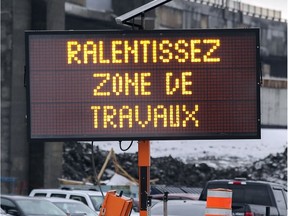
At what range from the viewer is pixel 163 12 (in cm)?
5778

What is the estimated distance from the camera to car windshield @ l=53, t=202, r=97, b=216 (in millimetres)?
22094

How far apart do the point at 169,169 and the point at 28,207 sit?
33.0m

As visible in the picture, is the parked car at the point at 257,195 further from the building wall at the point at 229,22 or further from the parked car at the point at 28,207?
the building wall at the point at 229,22

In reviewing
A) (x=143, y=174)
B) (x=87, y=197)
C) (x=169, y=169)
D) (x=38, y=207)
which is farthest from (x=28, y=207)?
(x=169, y=169)

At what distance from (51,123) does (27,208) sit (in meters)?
9.15

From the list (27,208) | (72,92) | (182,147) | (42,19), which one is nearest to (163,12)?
(182,147)

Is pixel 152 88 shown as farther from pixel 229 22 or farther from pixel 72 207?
pixel 229 22

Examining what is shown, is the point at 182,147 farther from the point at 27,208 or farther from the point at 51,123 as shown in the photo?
the point at 51,123

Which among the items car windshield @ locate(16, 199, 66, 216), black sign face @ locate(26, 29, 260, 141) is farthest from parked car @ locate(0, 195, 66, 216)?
black sign face @ locate(26, 29, 260, 141)

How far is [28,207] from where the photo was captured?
21797mm

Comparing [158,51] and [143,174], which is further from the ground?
[158,51]

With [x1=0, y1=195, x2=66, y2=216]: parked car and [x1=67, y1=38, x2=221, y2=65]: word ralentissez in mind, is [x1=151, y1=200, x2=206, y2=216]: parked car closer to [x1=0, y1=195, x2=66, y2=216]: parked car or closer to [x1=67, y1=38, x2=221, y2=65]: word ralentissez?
[x1=0, y1=195, x2=66, y2=216]: parked car

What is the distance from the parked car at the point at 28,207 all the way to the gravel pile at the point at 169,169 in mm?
27715

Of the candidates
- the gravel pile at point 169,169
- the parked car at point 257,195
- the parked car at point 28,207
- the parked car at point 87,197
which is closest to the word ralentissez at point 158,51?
the parked car at point 28,207
